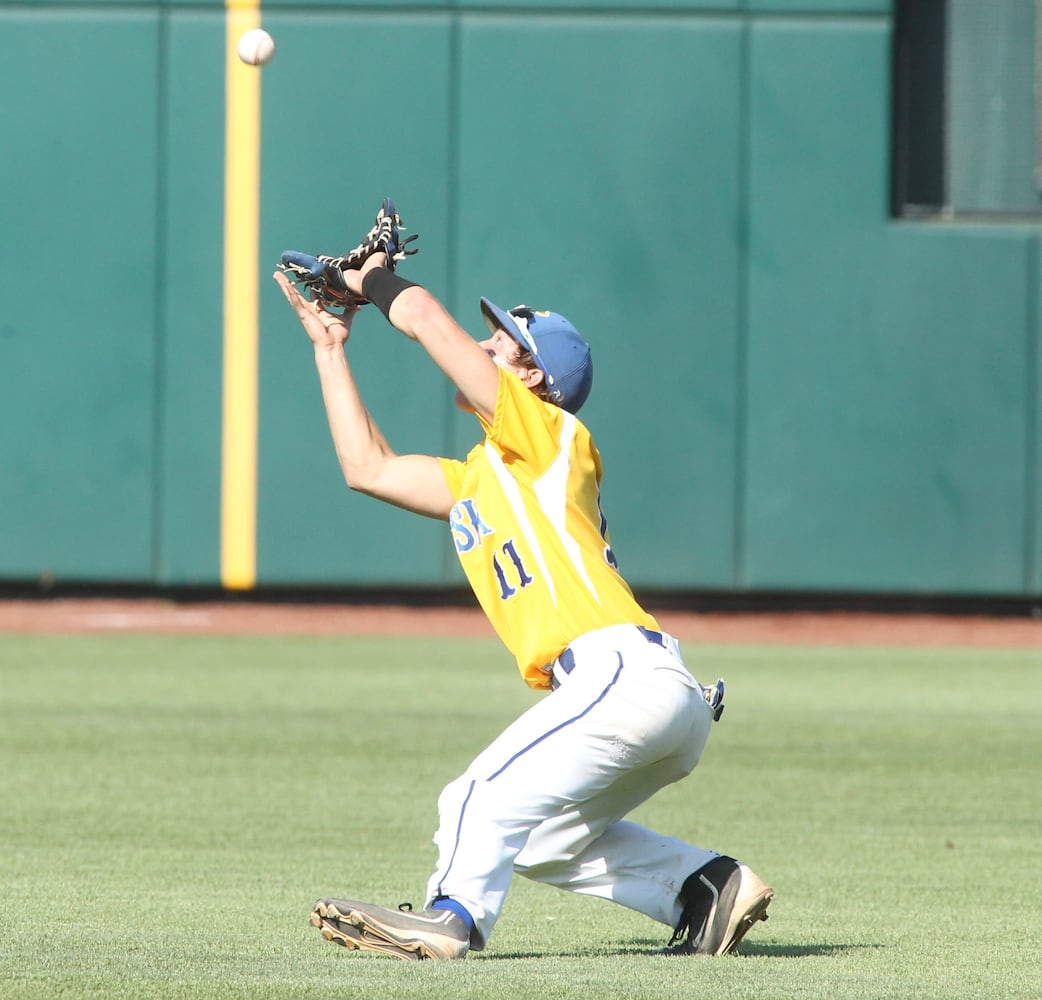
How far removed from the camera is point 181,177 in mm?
14328

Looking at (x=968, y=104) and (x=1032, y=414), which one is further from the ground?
(x=968, y=104)

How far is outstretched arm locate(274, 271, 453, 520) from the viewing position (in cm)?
445

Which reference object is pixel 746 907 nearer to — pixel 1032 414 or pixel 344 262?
pixel 344 262

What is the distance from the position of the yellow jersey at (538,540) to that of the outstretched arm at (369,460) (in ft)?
0.99

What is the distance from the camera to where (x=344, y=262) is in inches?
176

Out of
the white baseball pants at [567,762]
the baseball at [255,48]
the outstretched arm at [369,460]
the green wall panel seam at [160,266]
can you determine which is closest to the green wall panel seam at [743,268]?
the green wall panel seam at [160,266]

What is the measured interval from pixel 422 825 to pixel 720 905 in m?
2.44

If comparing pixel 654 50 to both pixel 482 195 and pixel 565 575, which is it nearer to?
pixel 482 195

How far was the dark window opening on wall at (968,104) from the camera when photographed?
14.7m

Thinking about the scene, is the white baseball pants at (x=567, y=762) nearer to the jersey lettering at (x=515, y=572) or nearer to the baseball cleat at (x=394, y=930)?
the baseball cleat at (x=394, y=930)

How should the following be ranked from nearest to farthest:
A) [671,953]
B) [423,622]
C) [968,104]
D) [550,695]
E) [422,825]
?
1. [550,695]
2. [671,953]
3. [422,825]
4. [423,622]
5. [968,104]

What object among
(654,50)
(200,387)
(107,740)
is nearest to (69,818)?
(107,740)

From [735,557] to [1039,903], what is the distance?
31.1 feet

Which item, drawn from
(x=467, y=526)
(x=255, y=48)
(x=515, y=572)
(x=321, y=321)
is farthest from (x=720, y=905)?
(x=255, y=48)
